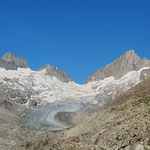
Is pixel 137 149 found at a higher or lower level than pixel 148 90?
lower

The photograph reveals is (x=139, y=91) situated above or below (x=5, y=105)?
below

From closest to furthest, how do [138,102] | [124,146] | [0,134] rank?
[124,146], [138,102], [0,134]

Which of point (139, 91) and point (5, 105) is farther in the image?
point (5, 105)

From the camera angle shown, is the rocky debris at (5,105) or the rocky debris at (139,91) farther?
the rocky debris at (5,105)

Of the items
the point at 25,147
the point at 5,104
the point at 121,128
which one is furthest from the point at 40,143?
the point at 5,104

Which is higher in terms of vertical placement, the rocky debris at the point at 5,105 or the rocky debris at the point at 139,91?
the rocky debris at the point at 5,105

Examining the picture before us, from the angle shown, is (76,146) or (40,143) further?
(40,143)

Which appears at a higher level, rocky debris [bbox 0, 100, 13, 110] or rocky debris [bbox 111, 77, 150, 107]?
rocky debris [bbox 0, 100, 13, 110]

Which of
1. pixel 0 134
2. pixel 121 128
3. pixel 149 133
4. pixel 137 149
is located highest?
pixel 0 134

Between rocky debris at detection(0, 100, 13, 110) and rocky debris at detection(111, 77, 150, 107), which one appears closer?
rocky debris at detection(111, 77, 150, 107)

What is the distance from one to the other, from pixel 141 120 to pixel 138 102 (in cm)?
1029

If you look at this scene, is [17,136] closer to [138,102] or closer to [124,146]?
[138,102]

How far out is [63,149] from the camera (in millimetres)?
22438

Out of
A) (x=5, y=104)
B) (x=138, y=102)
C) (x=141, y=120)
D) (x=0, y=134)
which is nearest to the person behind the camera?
(x=141, y=120)
